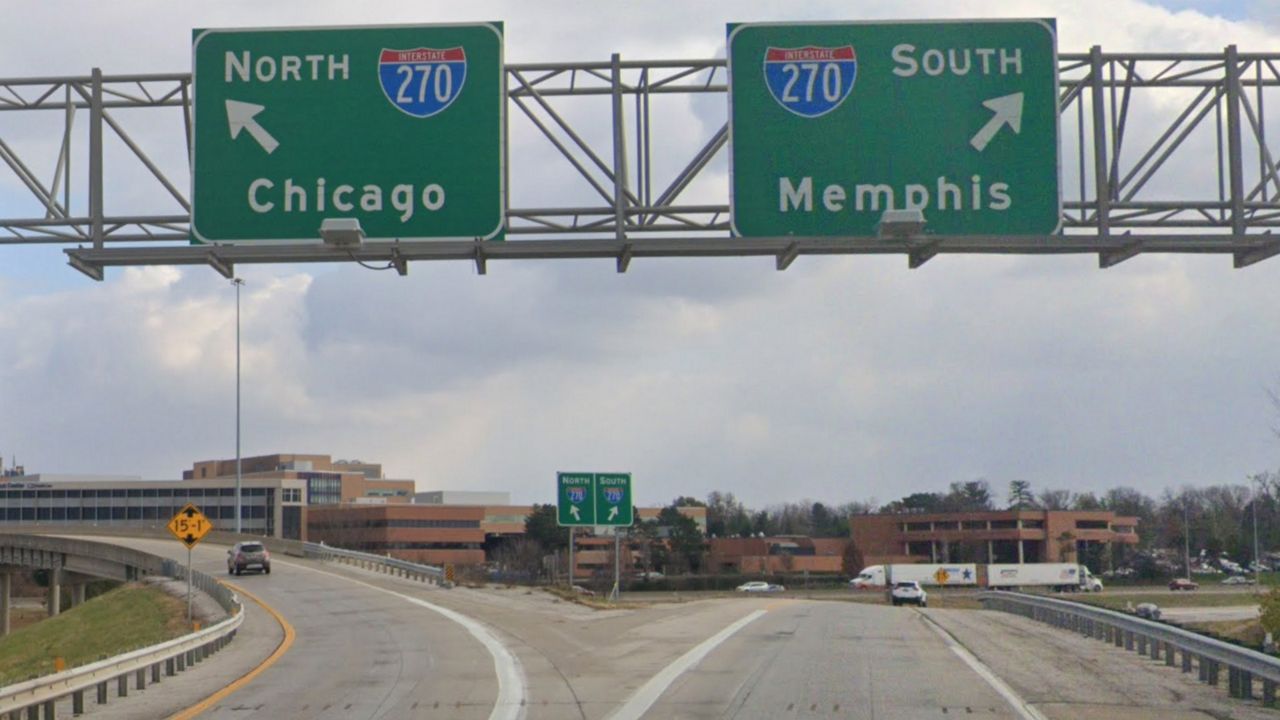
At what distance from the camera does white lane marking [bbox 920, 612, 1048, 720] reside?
54.8ft

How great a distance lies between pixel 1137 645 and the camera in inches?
1084

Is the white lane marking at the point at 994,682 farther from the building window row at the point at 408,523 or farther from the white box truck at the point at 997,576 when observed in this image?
the building window row at the point at 408,523

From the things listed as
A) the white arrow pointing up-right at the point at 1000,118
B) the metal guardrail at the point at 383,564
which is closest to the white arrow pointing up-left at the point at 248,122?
the white arrow pointing up-right at the point at 1000,118

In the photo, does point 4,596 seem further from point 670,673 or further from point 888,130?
point 888,130

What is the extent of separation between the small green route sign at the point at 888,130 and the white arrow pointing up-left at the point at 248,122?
522 centimetres

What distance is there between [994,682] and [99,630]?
36.7m

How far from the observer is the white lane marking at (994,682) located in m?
16.7

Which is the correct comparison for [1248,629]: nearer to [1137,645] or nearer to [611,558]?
[1137,645]

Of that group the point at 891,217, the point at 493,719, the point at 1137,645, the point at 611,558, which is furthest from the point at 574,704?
the point at 611,558

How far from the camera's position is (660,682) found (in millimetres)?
20422

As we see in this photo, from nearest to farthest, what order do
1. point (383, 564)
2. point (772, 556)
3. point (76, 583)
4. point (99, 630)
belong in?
point (99, 630) → point (383, 564) → point (76, 583) → point (772, 556)

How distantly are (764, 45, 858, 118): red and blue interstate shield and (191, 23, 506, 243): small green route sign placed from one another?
3209mm

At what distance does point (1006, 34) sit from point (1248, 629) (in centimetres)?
3261

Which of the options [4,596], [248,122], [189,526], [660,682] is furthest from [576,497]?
[4,596]
